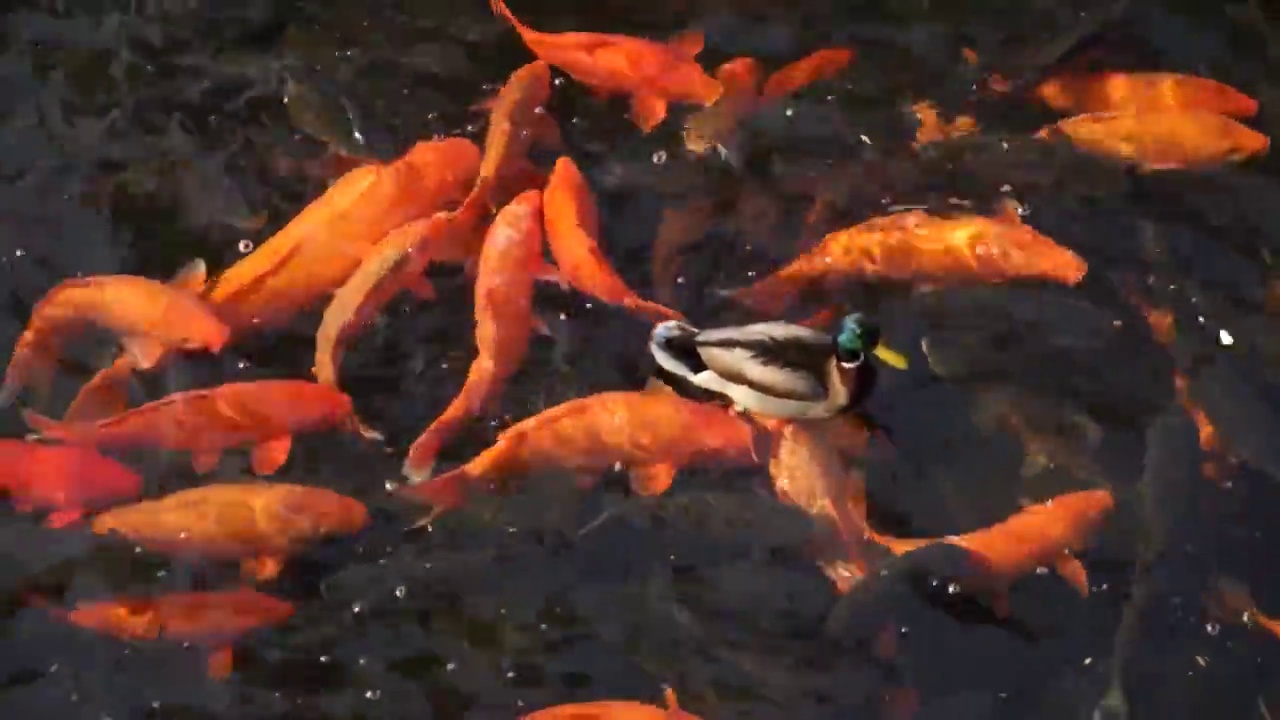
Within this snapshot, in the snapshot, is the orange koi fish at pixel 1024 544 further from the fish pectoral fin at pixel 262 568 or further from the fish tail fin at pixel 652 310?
the fish pectoral fin at pixel 262 568

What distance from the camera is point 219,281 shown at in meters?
1.34

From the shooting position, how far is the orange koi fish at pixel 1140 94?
1.45m

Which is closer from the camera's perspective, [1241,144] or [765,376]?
[765,376]

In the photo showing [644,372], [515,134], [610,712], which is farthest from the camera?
[515,134]

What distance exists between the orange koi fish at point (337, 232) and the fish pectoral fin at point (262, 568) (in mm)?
282

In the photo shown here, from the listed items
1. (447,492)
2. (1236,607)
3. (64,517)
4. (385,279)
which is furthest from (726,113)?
(64,517)

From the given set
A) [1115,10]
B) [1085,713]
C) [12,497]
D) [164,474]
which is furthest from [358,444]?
[1115,10]

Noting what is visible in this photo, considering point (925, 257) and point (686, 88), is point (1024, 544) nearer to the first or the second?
point (925, 257)

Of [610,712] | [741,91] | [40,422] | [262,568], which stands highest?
[741,91]

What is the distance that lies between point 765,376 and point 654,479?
0.18 meters

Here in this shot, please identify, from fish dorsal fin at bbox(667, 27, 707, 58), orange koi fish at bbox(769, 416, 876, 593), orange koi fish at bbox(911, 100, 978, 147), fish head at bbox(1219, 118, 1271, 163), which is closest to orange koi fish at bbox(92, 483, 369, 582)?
orange koi fish at bbox(769, 416, 876, 593)

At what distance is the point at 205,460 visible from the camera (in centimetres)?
128

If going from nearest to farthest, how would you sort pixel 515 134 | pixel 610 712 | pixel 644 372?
pixel 610 712 < pixel 644 372 < pixel 515 134

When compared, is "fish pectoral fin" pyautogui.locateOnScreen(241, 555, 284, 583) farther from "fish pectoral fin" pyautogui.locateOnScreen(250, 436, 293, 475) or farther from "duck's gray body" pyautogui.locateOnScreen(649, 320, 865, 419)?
"duck's gray body" pyautogui.locateOnScreen(649, 320, 865, 419)
